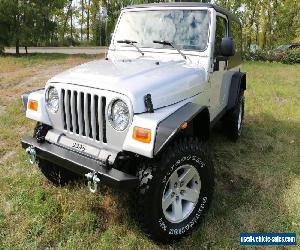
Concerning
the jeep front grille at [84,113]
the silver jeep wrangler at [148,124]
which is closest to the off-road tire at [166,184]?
the silver jeep wrangler at [148,124]

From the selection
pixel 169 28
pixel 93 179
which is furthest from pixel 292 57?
pixel 93 179

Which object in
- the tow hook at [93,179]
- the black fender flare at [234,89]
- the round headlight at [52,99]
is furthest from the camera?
the black fender flare at [234,89]

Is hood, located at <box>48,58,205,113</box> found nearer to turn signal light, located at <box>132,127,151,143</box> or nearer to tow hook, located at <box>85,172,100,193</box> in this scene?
turn signal light, located at <box>132,127,151,143</box>

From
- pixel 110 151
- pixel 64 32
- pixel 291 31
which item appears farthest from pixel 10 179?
pixel 64 32

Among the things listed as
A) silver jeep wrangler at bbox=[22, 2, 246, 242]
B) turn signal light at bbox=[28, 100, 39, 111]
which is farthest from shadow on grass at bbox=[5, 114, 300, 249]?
turn signal light at bbox=[28, 100, 39, 111]

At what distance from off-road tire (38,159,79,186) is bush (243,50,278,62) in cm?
2018

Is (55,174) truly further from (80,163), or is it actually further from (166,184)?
(166,184)

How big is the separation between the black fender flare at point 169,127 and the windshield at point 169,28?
129 cm

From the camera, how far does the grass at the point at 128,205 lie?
11.0ft

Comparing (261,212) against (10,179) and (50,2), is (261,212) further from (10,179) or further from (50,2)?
(50,2)

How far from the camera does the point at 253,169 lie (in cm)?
501

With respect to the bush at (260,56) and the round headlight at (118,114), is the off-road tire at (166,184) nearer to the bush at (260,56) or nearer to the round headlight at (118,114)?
the round headlight at (118,114)

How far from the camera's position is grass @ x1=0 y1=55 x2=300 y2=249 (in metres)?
3.35

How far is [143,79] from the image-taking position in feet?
10.9
